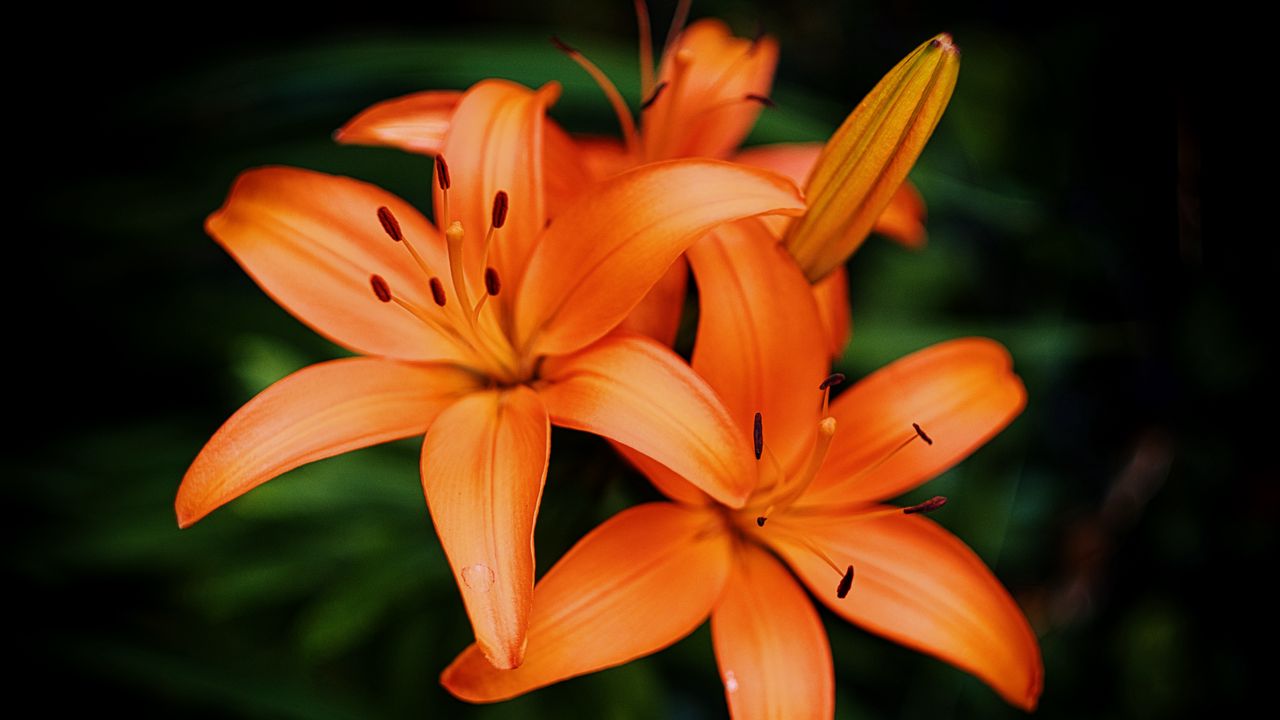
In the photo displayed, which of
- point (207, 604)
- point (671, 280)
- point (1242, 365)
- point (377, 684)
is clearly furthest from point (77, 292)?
point (1242, 365)

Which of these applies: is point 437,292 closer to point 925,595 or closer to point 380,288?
point 380,288

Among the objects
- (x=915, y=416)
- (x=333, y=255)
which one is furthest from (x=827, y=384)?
(x=333, y=255)

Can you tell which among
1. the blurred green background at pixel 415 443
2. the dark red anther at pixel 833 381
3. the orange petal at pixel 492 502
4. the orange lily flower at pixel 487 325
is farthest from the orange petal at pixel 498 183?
the blurred green background at pixel 415 443

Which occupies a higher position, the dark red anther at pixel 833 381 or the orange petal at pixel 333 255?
the orange petal at pixel 333 255

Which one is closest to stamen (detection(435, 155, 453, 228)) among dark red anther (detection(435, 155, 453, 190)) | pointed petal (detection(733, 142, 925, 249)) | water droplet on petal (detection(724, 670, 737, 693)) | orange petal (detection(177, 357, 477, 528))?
dark red anther (detection(435, 155, 453, 190))

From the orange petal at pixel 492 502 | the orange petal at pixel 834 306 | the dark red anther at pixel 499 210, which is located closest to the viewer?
the orange petal at pixel 492 502

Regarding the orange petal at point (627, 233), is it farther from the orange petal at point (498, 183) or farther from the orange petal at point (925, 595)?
the orange petal at point (925, 595)
